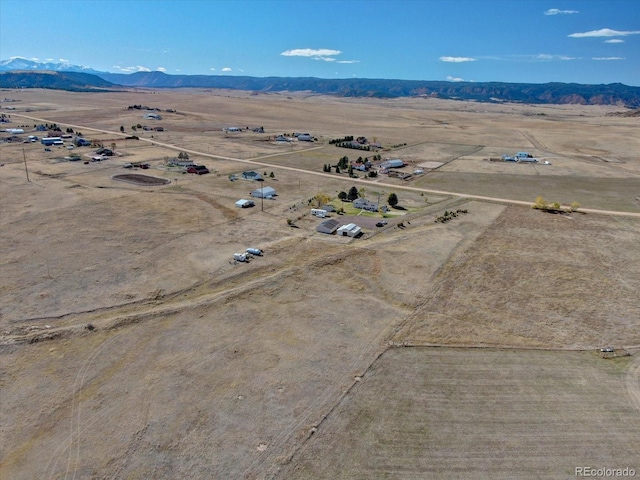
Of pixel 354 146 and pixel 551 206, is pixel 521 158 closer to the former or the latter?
pixel 354 146

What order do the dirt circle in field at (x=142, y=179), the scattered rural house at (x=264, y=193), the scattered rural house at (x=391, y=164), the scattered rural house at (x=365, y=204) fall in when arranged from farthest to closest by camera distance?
the scattered rural house at (x=391, y=164), the dirt circle in field at (x=142, y=179), the scattered rural house at (x=264, y=193), the scattered rural house at (x=365, y=204)

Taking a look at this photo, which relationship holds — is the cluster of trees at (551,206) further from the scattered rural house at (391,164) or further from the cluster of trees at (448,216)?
the scattered rural house at (391,164)

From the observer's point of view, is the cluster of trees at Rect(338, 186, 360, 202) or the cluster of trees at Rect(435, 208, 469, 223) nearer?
the cluster of trees at Rect(435, 208, 469, 223)

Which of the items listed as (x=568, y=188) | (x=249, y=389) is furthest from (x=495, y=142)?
(x=249, y=389)

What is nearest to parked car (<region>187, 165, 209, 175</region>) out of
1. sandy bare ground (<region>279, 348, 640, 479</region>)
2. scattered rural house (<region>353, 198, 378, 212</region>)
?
scattered rural house (<region>353, 198, 378, 212</region>)

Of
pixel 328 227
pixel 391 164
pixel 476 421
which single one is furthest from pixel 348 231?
pixel 391 164

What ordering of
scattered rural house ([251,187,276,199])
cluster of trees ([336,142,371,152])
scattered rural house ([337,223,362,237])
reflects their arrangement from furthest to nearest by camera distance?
cluster of trees ([336,142,371,152])
scattered rural house ([251,187,276,199])
scattered rural house ([337,223,362,237])

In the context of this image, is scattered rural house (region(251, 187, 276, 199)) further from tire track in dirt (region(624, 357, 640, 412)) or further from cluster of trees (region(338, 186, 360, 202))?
tire track in dirt (region(624, 357, 640, 412))

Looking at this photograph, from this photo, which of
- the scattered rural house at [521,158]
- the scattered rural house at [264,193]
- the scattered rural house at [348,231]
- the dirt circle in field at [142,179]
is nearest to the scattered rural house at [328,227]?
the scattered rural house at [348,231]
